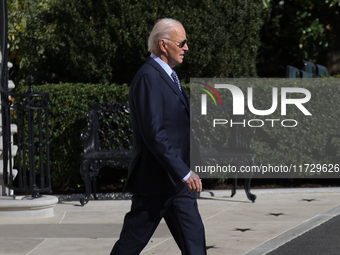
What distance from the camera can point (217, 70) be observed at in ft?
36.8

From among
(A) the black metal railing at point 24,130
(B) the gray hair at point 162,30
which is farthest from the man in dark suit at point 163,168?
(A) the black metal railing at point 24,130

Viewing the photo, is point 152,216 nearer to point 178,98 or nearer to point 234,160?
point 178,98

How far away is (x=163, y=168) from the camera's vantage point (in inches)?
149

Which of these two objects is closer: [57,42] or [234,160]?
[234,160]

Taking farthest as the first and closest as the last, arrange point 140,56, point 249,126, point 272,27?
point 272,27 → point 140,56 → point 249,126

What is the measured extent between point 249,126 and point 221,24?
122 inches

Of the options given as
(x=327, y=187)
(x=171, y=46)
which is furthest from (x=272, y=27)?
(x=171, y=46)

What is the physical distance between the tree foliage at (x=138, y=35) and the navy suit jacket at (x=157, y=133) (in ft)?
23.0

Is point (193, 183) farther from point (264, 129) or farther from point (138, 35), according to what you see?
point (138, 35)

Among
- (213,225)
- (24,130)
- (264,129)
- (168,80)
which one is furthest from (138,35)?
(168,80)

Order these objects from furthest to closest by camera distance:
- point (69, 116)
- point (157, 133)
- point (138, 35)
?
point (138, 35) → point (69, 116) → point (157, 133)

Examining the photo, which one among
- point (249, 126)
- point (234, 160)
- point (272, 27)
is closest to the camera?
point (234, 160)

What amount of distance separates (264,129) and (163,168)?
536 centimetres

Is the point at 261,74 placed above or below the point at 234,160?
above
